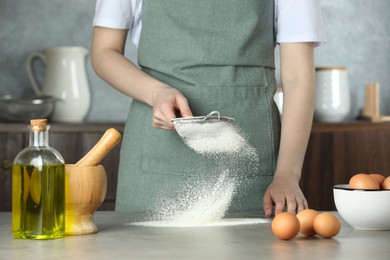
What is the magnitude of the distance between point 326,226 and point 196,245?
0.76 feet

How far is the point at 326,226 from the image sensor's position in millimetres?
1416

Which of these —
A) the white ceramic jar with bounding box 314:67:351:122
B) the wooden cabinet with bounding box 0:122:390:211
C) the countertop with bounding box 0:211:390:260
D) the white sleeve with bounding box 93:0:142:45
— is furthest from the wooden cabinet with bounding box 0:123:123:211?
the countertop with bounding box 0:211:390:260

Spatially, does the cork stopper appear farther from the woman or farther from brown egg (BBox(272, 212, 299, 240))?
the woman

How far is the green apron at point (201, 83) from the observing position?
6.89ft

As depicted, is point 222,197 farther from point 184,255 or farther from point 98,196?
point 184,255

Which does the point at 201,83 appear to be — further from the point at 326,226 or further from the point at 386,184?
the point at 326,226

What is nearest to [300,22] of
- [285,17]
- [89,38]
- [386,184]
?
[285,17]

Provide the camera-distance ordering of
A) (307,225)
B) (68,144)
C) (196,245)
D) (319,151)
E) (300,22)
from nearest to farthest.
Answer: (196,245) < (307,225) < (300,22) < (68,144) < (319,151)

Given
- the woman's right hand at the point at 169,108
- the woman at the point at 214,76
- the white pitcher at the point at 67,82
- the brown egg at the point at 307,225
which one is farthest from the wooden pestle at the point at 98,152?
the white pitcher at the point at 67,82

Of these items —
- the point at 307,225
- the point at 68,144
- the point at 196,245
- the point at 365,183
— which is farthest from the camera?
the point at 68,144

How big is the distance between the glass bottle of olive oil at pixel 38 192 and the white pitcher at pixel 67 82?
7.24 ft

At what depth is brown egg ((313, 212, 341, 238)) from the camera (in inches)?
55.7

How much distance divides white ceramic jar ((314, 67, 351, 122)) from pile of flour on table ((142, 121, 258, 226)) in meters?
1.75

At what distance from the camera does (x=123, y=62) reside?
2145mm
